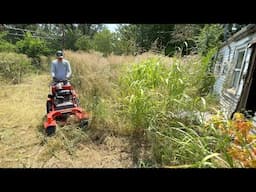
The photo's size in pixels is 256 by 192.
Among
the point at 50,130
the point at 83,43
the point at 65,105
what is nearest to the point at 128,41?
the point at 65,105

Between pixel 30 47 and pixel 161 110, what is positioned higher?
pixel 30 47

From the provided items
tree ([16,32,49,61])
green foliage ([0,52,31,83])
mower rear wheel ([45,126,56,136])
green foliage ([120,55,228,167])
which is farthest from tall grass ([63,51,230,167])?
tree ([16,32,49,61])

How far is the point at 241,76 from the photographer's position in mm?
4434

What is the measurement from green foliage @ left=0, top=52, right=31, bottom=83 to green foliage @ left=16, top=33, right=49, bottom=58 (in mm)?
Result: 1314

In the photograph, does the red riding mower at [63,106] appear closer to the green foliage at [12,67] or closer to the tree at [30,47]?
the green foliage at [12,67]

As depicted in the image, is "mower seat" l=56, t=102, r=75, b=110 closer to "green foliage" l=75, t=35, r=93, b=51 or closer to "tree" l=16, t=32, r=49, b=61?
"tree" l=16, t=32, r=49, b=61

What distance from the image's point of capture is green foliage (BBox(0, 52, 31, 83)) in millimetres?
7559

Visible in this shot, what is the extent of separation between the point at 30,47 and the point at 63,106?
7.00m

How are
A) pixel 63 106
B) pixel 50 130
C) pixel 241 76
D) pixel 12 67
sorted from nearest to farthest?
pixel 50 130 → pixel 63 106 → pixel 241 76 → pixel 12 67

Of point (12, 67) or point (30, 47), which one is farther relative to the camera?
point (30, 47)

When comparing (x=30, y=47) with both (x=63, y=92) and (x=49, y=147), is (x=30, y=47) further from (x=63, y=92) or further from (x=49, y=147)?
(x=49, y=147)
